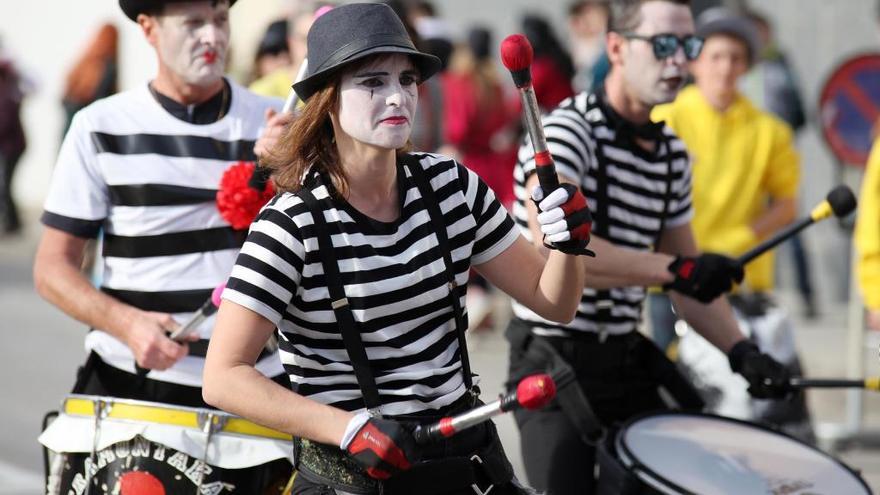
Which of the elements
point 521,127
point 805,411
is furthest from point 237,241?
point 521,127

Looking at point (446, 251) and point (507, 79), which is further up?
point (446, 251)

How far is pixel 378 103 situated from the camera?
11.3 ft

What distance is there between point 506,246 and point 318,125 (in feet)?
1.74

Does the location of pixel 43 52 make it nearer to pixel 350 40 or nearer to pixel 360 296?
pixel 350 40

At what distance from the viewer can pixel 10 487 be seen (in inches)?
275

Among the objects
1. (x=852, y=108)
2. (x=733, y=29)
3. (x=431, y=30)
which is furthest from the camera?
(x=431, y=30)

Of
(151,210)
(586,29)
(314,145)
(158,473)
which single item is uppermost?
(586,29)

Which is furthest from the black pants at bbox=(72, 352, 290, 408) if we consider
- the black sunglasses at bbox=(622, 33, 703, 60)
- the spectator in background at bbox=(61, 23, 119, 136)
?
the spectator in background at bbox=(61, 23, 119, 136)

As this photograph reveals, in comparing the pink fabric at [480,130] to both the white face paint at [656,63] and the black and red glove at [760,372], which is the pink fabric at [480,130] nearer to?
the white face paint at [656,63]

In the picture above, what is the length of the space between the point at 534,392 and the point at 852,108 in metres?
6.28

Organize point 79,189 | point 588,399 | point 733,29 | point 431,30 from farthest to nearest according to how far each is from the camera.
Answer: point 431,30
point 733,29
point 588,399
point 79,189

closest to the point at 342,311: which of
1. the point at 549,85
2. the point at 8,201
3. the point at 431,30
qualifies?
the point at 549,85

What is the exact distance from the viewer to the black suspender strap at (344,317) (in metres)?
3.36

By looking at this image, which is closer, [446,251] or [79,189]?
[446,251]
